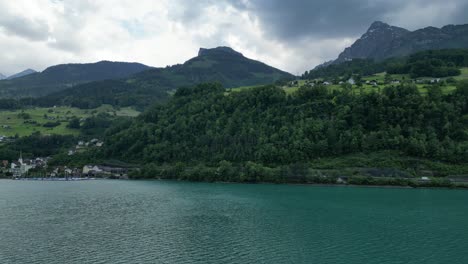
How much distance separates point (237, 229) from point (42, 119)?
15344 cm

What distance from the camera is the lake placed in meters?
28.5

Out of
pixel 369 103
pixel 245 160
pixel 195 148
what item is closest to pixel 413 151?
pixel 369 103

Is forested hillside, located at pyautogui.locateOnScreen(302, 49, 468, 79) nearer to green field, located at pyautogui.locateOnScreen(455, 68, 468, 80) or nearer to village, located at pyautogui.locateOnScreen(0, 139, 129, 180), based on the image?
green field, located at pyautogui.locateOnScreen(455, 68, 468, 80)

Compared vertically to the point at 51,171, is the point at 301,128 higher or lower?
higher

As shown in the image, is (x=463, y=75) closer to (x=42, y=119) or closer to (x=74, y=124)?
(x=74, y=124)

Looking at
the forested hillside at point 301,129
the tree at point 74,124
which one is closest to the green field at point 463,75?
the forested hillside at point 301,129

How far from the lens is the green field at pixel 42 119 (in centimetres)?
14900

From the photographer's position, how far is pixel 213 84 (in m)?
141

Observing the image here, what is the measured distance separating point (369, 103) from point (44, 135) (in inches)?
4501

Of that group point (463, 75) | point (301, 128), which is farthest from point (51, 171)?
point (463, 75)

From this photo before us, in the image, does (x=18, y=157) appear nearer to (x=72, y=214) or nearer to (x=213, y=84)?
(x=213, y=84)

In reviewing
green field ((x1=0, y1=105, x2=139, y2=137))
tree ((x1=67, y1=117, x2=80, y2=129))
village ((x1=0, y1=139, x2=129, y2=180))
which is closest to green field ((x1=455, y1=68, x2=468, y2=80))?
village ((x1=0, y1=139, x2=129, y2=180))

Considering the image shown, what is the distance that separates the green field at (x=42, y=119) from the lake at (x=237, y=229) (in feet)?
321

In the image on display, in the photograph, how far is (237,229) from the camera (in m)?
37.2
